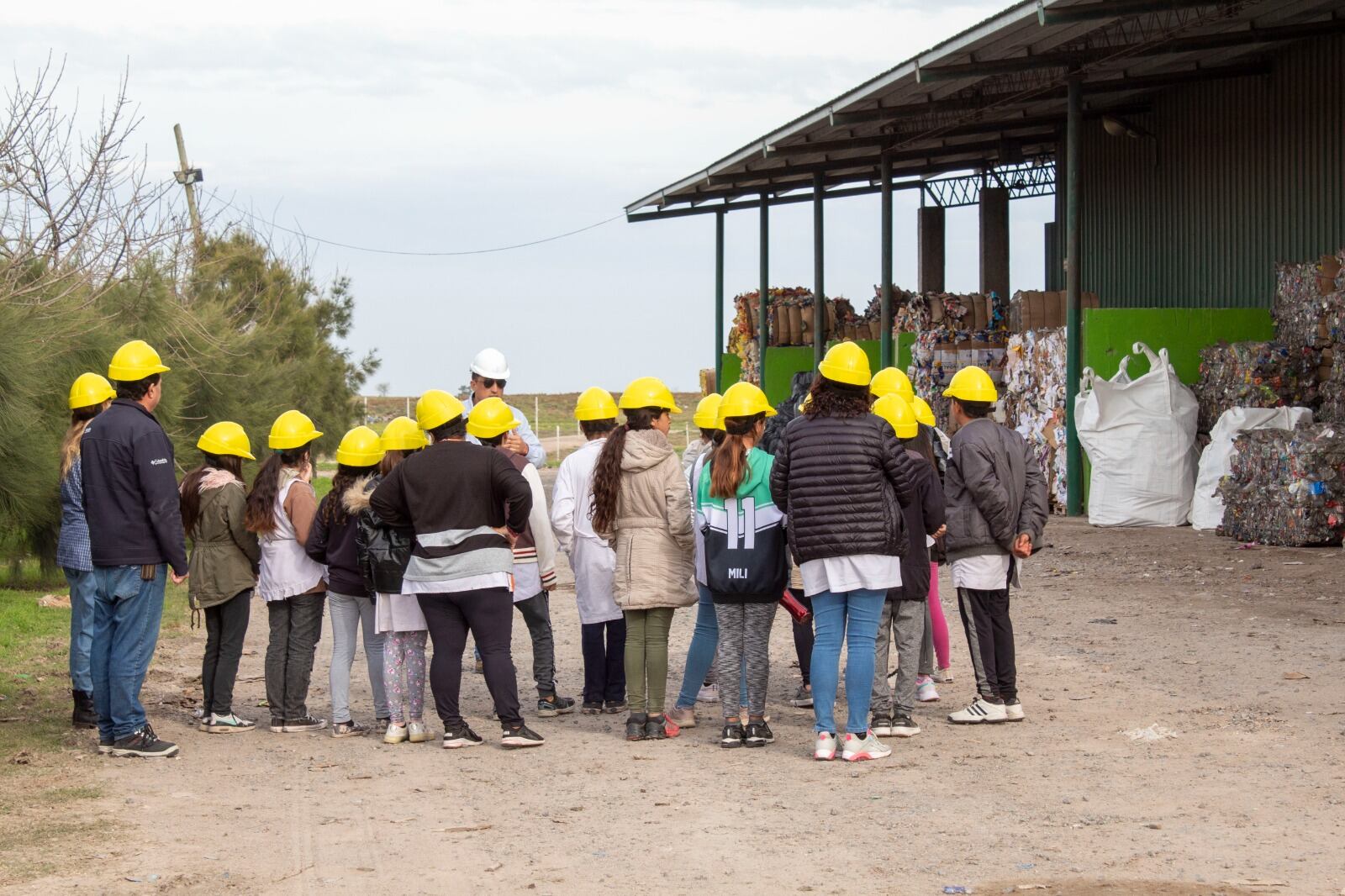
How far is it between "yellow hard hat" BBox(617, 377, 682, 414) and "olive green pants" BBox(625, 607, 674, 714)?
0.98 meters

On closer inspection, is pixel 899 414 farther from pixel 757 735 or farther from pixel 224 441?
pixel 224 441

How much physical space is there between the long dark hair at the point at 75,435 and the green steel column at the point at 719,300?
2391 cm

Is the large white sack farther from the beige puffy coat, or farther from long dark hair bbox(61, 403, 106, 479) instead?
long dark hair bbox(61, 403, 106, 479)

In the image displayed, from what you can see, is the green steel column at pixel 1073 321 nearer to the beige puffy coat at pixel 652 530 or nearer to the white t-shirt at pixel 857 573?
the beige puffy coat at pixel 652 530

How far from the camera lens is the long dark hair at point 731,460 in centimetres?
729

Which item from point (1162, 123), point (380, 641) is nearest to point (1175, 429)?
point (1162, 123)

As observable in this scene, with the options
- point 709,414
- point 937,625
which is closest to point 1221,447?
point 937,625

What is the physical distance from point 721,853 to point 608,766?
5.09 feet

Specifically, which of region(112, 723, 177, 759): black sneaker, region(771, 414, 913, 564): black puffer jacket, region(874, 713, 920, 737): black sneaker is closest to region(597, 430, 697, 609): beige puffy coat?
region(771, 414, 913, 564): black puffer jacket

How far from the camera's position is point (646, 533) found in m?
7.58

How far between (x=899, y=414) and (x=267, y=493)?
3.16 meters

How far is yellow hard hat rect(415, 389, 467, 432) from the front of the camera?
7383 mm

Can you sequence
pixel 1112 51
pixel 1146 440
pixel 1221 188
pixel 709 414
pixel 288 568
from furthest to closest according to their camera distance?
pixel 1221 188
pixel 1112 51
pixel 1146 440
pixel 709 414
pixel 288 568

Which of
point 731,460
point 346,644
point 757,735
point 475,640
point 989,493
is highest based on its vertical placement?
point 731,460
